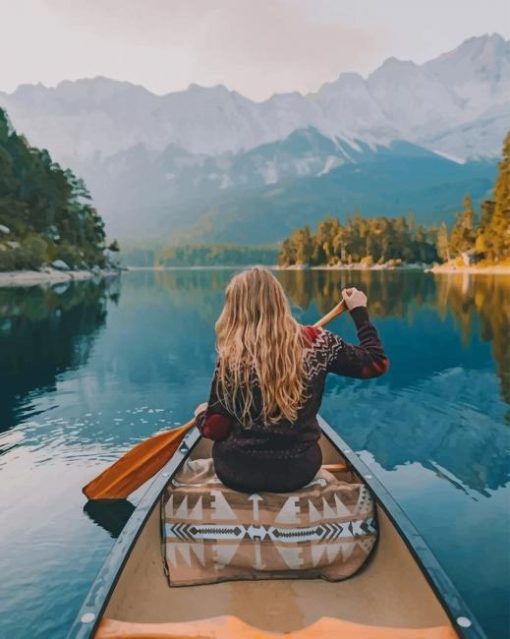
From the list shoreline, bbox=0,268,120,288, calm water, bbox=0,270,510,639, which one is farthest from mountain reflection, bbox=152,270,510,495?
shoreline, bbox=0,268,120,288

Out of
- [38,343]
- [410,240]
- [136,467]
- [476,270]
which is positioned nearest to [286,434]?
[136,467]

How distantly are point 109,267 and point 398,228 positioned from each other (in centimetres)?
6870

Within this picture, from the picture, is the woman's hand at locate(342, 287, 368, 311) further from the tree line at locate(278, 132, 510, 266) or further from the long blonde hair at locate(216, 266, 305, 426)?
the tree line at locate(278, 132, 510, 266)

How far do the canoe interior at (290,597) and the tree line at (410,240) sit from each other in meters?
95.4

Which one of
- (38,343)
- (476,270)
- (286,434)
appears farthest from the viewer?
(476,270)

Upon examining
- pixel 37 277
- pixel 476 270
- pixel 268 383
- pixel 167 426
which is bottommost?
pixel 476 270

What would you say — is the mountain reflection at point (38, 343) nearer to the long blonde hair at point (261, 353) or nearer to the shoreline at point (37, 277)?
the long blonde hair at point (261, 353)

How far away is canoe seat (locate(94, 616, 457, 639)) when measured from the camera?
3.79 meters

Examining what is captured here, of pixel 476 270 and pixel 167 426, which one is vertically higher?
pixel 167 426

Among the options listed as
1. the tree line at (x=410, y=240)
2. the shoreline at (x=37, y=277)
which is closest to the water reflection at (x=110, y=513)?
the shoreline at (x=37, y=277)

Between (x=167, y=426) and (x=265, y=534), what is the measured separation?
8117 millimetres

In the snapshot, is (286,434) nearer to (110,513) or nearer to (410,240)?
(110,513)

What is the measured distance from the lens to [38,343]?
22641mm

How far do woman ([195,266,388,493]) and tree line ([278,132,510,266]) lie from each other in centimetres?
9536
